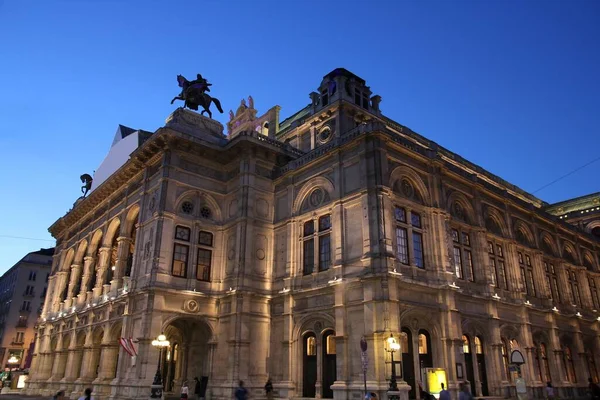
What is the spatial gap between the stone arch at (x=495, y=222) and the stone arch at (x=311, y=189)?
1266 cm

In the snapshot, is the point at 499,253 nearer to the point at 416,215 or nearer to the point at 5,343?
the point at 416,215

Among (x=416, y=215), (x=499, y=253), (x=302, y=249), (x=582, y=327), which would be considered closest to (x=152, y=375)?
(x=302, y=249)

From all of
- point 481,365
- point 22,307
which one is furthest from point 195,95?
point 22,307

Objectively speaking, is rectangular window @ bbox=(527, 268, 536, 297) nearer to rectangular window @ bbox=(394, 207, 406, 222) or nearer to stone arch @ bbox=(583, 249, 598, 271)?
stone arch @ bbox=(583, 249, 598, 271)

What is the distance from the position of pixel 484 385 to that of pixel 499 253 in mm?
9796

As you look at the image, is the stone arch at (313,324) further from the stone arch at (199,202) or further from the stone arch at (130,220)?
the stone arch at (130,220)

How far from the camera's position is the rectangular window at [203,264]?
30.2 metres

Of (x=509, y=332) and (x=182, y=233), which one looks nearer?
(x=182, y=233)

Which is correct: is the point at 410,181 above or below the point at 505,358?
above

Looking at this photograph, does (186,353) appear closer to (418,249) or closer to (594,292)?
(418,249)

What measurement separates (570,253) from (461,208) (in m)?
18.4

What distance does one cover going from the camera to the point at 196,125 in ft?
113

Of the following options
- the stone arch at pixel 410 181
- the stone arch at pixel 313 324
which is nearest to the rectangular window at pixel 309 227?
the stone arch at pixel 313 324

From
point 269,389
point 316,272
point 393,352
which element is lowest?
point 269,389
